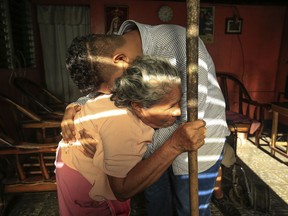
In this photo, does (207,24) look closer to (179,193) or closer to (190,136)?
(179,193)

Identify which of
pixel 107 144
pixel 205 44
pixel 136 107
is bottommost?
pixel 107 144

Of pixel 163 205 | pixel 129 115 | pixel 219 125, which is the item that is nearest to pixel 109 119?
pixel 129 115

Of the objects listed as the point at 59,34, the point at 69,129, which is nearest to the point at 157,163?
the point at 69,129

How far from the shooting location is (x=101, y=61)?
3.50ft

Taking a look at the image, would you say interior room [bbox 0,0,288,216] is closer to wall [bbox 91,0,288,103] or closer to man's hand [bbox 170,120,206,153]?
wall [bbox 91,0,288,103]

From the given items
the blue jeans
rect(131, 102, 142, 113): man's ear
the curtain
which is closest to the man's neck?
rect(131, 102, 142, 113): man's ear

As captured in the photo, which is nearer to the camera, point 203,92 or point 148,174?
point 148,174

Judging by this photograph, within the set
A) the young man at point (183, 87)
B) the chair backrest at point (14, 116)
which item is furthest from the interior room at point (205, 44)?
the young man at point (183, 87)

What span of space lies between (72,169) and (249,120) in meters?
2.93

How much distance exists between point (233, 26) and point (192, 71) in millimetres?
4815

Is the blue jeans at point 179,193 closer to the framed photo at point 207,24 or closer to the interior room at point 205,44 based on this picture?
the interior room at point 205,44

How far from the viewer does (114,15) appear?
15.8 feet

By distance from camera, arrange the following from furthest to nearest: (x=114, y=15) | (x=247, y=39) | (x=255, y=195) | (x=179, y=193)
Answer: (x=247, y=39) → (x=114, y=15) → (x=255, y=195) → (x=179, y=193)

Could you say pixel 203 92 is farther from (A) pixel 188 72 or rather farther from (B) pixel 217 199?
(B) pixel 217 199
